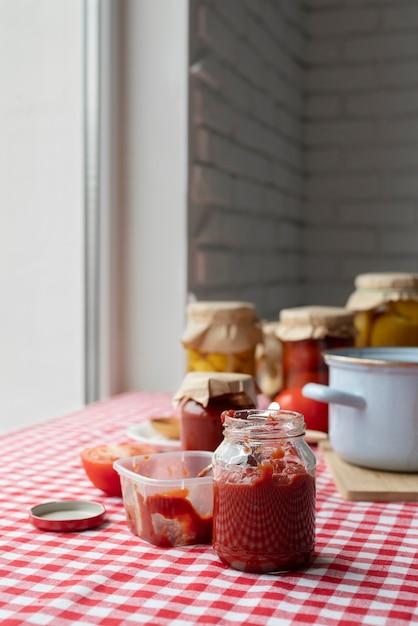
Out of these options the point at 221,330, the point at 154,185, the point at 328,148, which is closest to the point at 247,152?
the point at 154,185

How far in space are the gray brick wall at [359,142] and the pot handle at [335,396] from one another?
4.85ft

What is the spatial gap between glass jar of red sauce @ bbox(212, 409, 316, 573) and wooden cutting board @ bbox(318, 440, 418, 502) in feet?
0.72

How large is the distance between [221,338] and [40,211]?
50 centimetres

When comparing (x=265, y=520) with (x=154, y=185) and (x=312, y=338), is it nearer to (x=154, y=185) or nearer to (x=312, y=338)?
(x=312, y=338)

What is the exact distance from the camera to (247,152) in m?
2.02

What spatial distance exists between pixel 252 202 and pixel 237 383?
45.5 inches

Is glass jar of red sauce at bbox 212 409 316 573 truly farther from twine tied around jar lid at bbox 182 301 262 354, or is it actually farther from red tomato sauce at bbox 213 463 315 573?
twine tied around jar lid at bbox 182 301 262 354

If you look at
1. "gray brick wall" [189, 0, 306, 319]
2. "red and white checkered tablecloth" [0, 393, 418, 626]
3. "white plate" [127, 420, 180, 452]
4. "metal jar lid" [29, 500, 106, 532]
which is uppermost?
"gray brick wall" [189, 0, 306, 319]

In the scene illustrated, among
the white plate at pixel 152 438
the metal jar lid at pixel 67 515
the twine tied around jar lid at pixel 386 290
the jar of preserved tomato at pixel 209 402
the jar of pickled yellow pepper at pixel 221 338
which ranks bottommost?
the metal jar lid at pixel 67 515

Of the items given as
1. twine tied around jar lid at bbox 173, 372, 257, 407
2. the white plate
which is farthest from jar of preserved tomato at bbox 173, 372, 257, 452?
the white plate

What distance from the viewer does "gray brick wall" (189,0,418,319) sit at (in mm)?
2145

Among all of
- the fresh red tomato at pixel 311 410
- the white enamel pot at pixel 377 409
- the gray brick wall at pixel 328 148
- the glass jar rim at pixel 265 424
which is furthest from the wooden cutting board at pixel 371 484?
the gray brick wall at pixel 328 148

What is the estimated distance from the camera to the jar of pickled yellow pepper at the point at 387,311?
1397mm

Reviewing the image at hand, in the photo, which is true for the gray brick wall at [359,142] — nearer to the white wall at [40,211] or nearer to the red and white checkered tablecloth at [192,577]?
the white wall at [40,211]
